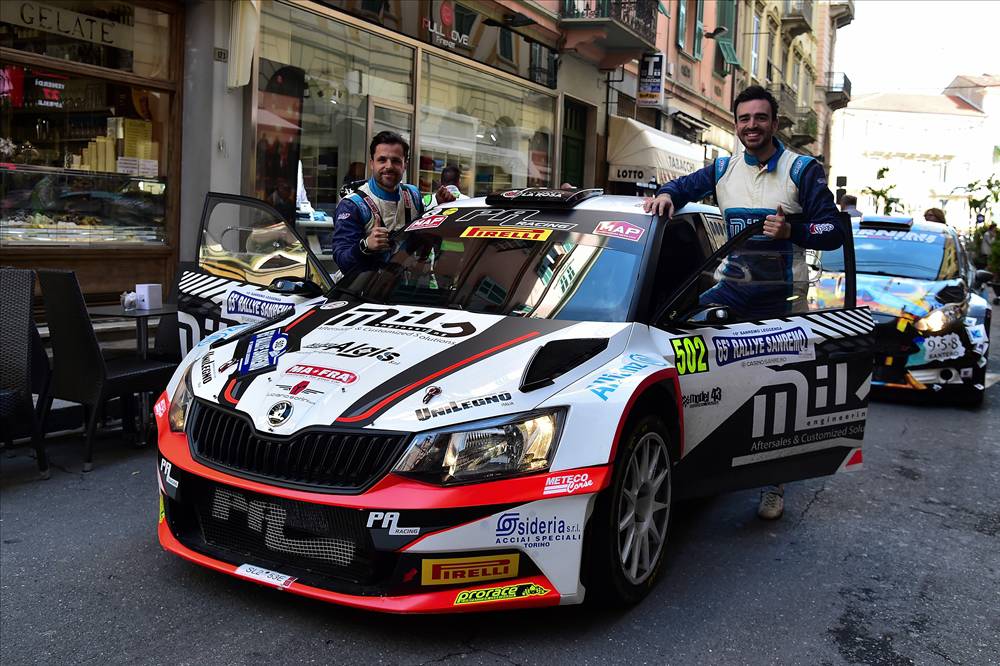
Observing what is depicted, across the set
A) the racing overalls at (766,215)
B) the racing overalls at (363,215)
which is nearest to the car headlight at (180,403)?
the racing overalls at (363,215)

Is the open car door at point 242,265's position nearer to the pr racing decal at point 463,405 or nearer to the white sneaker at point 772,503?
the pr racing decal at point 463,405

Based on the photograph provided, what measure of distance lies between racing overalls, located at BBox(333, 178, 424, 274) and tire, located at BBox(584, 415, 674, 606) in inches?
81.2

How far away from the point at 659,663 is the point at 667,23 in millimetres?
21263

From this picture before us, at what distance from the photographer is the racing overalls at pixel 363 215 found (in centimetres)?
519

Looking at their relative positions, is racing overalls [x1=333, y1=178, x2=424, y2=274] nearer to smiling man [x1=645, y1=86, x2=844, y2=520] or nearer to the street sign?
smiling man [x1=645, y1=86, x2=844, y2=520]

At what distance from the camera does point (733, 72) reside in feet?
97.5

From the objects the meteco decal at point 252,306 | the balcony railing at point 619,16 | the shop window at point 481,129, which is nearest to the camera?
the meteco decal at point 252,306

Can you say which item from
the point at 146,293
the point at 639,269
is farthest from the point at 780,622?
the point at 146,293

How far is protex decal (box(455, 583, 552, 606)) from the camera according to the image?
9.98ft

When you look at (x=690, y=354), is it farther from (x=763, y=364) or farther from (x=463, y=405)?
(x=463, y=405)

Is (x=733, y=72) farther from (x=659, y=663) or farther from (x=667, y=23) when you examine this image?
(x=659, y=663)

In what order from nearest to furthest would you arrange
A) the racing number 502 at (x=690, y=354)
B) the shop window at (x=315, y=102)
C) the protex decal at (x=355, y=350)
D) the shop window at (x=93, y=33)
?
the protex decal at (x=355, y=350) < the racing number 502 at (x=690, y=354) < the shop window at (x=93, y=33) < the shop window at (x=315, y=102)

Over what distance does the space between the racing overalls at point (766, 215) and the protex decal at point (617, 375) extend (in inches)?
30.3

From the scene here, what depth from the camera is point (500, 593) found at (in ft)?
10.1
